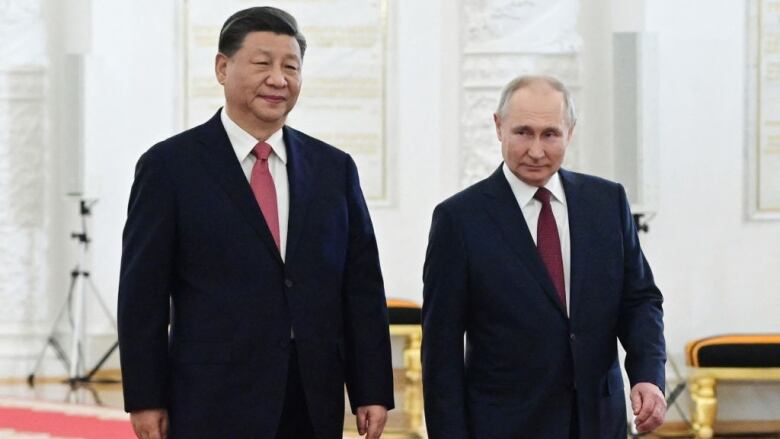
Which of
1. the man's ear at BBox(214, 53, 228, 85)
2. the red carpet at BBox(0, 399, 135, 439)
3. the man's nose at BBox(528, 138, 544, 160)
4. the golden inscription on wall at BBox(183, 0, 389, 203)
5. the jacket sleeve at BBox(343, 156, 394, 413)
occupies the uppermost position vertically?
the golden inscription on wall at BBox(183, 0, 389, 203)

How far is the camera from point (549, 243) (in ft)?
11.9

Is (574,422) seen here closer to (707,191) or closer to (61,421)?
(61,421)

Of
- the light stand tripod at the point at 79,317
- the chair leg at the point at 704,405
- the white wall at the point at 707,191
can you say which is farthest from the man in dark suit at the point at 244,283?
the light stand tripod at the point at 79,317

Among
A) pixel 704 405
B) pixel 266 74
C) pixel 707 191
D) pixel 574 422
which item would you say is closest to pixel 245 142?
pixel 266 74

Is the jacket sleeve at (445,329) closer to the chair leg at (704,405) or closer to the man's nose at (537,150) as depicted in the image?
the man's nose at (537,150)

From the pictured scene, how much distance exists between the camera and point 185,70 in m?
10.4

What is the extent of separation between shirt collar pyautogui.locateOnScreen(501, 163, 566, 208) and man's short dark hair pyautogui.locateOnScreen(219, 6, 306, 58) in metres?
0.65

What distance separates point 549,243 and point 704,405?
473 centimetres

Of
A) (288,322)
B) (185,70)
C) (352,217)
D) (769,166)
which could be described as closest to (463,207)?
(352,217)

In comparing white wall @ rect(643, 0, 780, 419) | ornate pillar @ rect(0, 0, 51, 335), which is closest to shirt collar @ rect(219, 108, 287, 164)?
white wall @ rect(643, 0, 780, 419)

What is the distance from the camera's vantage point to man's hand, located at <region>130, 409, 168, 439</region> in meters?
3.50

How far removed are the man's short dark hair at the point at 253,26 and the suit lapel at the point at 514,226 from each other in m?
0.64

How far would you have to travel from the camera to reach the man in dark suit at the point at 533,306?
3533 mm

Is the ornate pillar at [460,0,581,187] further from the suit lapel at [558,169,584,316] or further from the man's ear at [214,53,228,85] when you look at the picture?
the man's ear at [214,53,228,85]
